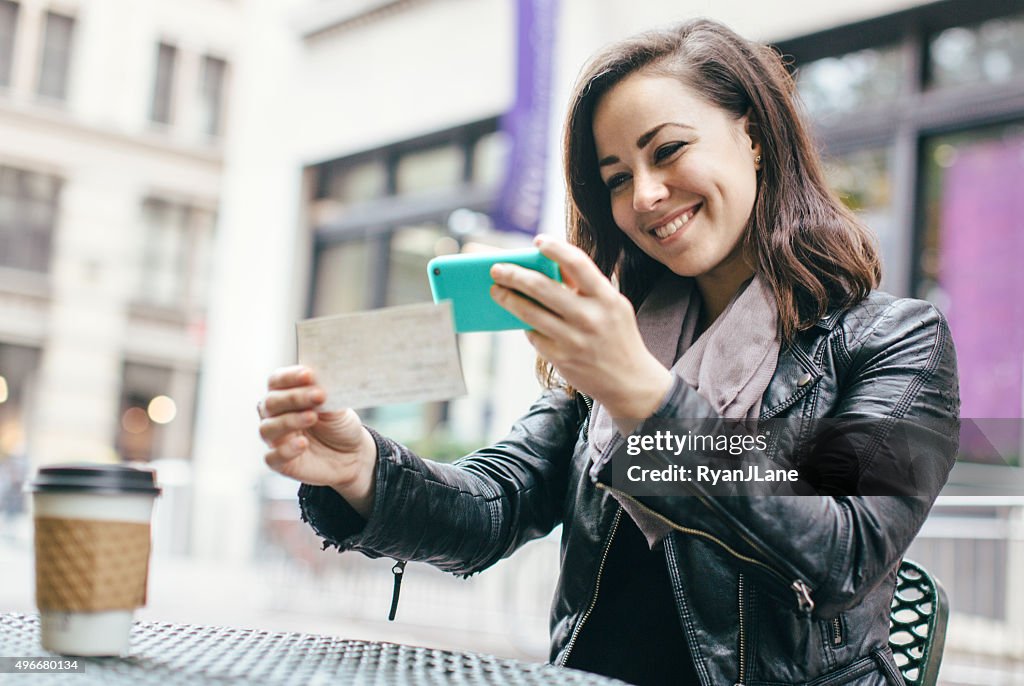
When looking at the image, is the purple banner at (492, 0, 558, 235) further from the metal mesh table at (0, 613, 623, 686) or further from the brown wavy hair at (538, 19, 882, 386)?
the metal mesh table at (0, 613, 623, 686)

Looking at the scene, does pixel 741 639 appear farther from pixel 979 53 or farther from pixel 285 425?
pixel 979 53

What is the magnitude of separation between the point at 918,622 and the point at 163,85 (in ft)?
64.0

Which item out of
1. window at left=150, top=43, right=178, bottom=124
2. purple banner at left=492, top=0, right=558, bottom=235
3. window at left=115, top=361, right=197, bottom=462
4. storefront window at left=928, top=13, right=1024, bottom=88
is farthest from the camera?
window at left=115, top=361, right=197, bottom=462

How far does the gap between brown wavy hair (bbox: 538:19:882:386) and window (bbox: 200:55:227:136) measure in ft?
63.2

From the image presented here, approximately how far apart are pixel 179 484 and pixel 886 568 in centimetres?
978

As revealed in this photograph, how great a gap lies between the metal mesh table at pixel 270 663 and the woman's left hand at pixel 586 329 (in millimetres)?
291

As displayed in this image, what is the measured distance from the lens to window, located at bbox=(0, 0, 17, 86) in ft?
57.8

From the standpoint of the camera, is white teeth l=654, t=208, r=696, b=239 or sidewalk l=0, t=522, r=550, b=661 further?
sidewalk l=0, t=522, r=550, b=661

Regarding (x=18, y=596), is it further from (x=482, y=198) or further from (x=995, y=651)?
→ (x=995, y=651)

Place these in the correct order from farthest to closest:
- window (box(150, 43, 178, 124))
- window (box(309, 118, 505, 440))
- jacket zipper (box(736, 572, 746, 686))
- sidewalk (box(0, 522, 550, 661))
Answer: window (box(150, 43, 178, 124)), window (box(309, 118, 505, 440)), sidewalk (box(0, 522, 550, 661)), jacket zipper (box(736, 572, 746, 686))

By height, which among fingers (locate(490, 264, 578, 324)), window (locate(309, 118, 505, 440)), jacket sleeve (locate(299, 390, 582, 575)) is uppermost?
window (locate(309, 118, 505, 440))

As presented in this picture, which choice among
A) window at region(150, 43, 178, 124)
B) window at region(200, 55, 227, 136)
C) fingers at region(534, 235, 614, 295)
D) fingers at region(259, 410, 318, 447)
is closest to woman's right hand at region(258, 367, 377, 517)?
fingers at region(259, 410, 318, 447)

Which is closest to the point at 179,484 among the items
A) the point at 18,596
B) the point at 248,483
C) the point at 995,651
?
the point at 248,483

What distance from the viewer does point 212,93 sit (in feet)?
65.3
